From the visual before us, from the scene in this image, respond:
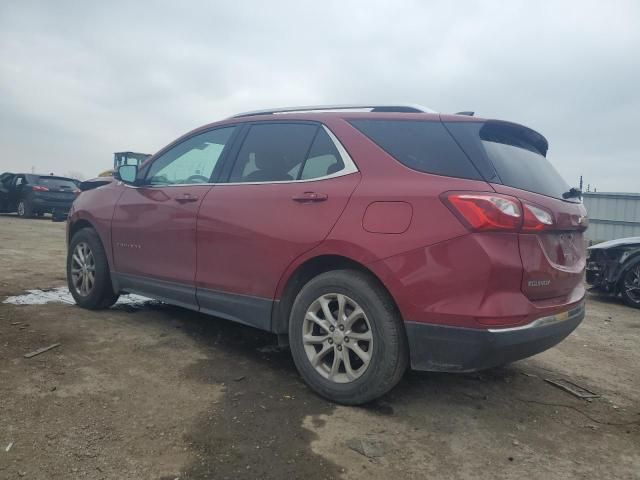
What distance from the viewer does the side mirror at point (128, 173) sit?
4297mm

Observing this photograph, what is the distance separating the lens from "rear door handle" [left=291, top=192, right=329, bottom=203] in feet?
9.50

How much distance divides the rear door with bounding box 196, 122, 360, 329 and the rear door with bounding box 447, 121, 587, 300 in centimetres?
74

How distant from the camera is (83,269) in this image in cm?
465

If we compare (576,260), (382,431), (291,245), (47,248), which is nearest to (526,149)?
(576,260)

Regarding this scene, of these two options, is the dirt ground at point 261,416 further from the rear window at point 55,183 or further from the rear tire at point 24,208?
the rear tire at point 24,208

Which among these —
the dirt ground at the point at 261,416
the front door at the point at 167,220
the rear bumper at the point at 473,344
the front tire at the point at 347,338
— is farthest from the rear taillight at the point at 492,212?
the front door at the point at 167,220

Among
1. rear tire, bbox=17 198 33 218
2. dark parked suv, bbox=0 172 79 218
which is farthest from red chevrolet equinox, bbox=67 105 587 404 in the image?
rear tire, bbox=17 198 33 218

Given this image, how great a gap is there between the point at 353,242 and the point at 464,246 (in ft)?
2.00

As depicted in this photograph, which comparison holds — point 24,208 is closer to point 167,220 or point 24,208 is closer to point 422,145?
point 167,220

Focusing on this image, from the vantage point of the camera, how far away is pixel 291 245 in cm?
299

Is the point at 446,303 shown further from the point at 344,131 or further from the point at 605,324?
the point at 605,324

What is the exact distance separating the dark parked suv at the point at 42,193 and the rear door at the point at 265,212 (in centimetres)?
1447

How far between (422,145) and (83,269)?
352cm

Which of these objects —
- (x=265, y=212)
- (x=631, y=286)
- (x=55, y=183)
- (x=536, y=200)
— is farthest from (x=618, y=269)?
(x=55, y=183)
